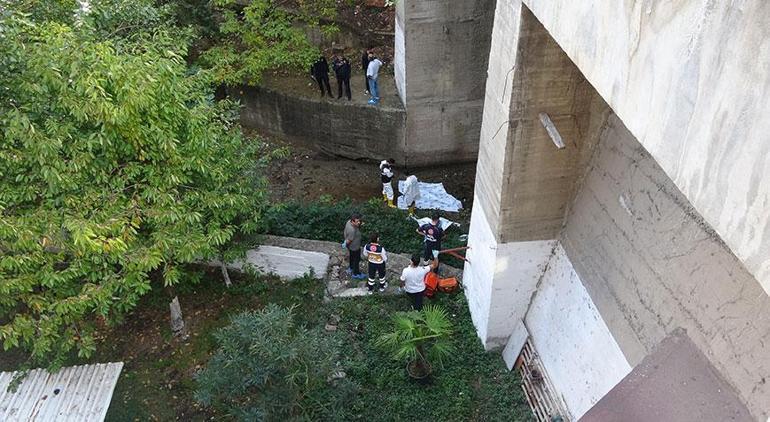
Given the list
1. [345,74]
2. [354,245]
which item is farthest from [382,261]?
[345,74]

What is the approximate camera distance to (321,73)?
43.0ft

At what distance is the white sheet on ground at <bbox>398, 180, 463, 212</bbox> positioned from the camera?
39.9 feet

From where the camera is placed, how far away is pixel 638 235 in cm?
593

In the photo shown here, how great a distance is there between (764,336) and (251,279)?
7023mm

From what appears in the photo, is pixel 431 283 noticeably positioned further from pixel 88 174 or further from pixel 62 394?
pixel 62 394

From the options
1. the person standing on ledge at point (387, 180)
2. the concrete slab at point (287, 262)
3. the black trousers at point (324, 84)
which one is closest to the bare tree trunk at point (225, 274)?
the concrete slab at point (287, 262)

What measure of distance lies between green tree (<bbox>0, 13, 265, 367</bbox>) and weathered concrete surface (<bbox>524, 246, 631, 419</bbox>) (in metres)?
4.16

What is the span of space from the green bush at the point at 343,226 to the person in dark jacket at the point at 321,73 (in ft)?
12.3

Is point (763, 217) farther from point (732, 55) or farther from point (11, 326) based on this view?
point (11, 326)

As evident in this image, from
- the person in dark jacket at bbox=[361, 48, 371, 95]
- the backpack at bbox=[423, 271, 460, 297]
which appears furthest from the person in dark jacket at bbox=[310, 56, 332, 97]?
the backpack at bbox=[423, 271, 460, 297]

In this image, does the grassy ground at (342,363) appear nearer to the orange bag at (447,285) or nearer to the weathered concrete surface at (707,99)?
the orange bag at (447,285)

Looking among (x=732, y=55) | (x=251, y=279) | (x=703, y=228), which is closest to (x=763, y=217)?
(x=732, y=55)

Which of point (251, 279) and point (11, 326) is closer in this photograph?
point (11, 326)

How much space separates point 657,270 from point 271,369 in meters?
3.93
